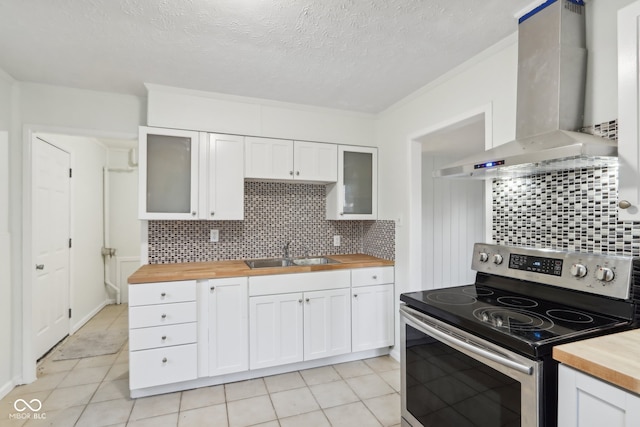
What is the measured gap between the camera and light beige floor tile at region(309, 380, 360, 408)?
2.28m

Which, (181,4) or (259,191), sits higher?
(181,4)

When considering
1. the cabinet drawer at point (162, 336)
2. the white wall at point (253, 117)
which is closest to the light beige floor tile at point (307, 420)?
the cabinet drawer at point (162, 336)

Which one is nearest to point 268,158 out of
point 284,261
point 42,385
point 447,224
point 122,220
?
point 284,261

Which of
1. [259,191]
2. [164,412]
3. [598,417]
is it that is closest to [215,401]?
[164,412]

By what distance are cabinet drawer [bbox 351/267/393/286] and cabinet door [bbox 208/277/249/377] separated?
3.12 feet

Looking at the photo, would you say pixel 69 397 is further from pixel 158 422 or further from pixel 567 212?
pixel 567 212

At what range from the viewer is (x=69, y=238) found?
11.7 feet

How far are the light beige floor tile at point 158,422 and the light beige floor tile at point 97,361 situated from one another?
1050mm

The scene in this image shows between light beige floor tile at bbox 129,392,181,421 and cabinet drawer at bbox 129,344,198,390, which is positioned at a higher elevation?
cabinet drawer at bbox 129,344,198,390

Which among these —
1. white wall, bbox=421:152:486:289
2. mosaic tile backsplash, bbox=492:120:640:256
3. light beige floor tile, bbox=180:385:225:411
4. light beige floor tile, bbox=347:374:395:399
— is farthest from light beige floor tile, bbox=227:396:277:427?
white wall, bbox=421:152:486:289

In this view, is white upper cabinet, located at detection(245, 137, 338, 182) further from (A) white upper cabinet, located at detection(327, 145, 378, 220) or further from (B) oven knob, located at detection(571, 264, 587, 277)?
(B) oven knob, located at detection(571, 264, 587, 277)

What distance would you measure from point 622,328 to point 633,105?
851 millimetres

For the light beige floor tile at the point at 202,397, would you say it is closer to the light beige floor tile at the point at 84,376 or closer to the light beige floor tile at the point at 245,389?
the light beige floor tile at the point at 245,389

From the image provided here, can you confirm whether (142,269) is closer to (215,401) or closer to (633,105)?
(215,401)
